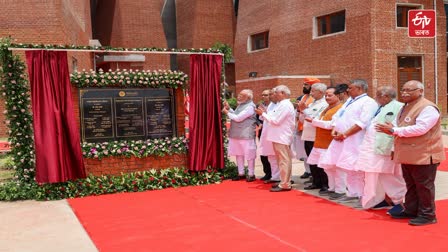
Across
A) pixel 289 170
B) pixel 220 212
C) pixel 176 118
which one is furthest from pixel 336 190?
pixel 176 118

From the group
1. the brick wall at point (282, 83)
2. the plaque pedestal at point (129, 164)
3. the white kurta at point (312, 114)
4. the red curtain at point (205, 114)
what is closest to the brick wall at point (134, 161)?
the plaque pedestal at point (129, 164)

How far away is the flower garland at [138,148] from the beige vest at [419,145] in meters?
4.36

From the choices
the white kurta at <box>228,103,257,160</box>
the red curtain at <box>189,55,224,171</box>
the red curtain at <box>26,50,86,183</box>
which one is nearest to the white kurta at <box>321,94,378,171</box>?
the white kurta at <box>228,103,257,160</box>

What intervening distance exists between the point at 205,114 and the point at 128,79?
1.52m

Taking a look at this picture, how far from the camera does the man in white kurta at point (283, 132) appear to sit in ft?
24.9

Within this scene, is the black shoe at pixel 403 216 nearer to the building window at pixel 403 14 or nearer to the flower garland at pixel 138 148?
the flower garland at pixel 138 148

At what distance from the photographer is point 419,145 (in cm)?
524

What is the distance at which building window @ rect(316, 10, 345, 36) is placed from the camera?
893 inches

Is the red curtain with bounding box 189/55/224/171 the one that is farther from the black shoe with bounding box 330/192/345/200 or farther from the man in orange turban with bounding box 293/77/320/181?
the black shoe with bounding box 330/192/345/200

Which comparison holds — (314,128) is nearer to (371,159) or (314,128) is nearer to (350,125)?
(350,125)

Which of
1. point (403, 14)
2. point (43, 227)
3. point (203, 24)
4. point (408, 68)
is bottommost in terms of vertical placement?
point (43, 227)

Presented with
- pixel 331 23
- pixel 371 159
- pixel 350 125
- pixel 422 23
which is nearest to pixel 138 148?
pixel 350 125

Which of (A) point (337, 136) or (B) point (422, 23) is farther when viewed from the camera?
(B) point (422, 23)

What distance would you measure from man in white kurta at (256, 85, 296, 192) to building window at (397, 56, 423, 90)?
15374 mm
